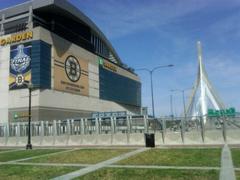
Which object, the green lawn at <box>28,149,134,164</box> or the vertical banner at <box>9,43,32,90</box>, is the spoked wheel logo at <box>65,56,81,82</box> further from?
the green lawn at <box>28,149,134,164</box>

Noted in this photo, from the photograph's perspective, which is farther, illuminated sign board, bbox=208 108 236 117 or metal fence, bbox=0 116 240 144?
illuminated sign board, bbox=208 108 236 117

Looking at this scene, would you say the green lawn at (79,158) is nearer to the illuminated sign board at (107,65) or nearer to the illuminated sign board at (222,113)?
the illuminated sign board at (222,113)

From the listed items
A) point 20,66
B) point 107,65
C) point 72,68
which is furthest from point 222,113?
point 107,65

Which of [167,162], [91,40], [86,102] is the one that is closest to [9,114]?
[86,102]

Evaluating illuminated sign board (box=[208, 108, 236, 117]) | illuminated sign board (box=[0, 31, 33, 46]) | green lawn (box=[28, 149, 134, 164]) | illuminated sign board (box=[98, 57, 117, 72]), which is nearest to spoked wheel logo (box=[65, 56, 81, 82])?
illuminated sign board (box=[0, 31, 33, 46])

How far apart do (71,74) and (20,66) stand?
15114 millimetres

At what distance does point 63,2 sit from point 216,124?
238 ft

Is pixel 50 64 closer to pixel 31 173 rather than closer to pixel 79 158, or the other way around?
pixel 79 158

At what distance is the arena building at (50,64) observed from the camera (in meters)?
81.0

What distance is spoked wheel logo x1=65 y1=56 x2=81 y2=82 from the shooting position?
301 ft

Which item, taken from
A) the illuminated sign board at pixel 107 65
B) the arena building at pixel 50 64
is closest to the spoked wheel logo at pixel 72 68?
the arena building at pixel 50 64

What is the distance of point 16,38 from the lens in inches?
3342

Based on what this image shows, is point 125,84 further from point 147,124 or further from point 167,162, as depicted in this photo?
point 167,162

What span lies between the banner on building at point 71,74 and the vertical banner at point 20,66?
7189mm
